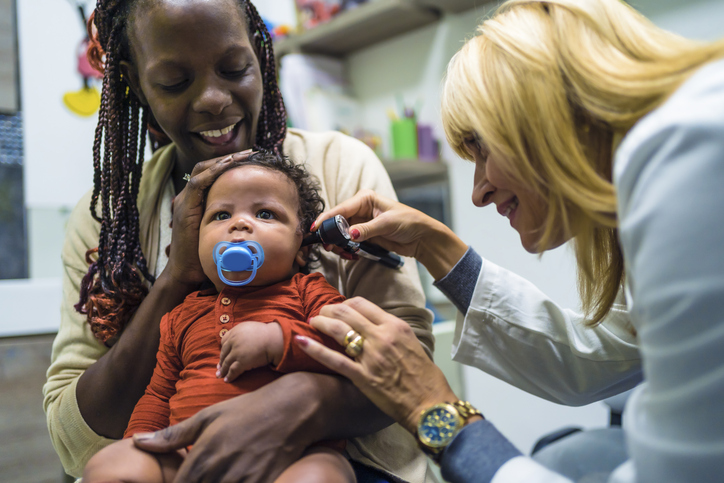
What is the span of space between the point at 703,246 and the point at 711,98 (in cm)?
16

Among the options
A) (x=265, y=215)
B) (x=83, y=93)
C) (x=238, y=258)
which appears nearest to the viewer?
(x=238, y=258)

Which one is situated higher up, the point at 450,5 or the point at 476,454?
the point at 450,5

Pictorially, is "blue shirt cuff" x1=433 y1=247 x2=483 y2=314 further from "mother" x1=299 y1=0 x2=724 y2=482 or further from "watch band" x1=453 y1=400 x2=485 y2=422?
"watch band" x1=453 y1=400 x2=485 y2=422

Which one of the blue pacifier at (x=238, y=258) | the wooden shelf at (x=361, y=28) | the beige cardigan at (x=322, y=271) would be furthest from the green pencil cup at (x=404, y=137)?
the blue pacifier at (x=238, y=258)

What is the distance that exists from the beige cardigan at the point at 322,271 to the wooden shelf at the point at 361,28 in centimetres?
122

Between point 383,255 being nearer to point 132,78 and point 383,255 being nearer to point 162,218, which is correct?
point 162,218

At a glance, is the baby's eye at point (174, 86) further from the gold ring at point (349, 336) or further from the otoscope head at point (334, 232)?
the gold ring at point (349, 336)

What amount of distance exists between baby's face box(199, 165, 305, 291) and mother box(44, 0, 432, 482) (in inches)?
1.9

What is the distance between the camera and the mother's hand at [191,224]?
967 mm

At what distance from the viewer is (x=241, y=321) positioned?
89 centimetres

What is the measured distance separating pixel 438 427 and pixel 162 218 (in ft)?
2.46

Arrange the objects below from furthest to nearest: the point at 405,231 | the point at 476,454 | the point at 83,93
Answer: the point at 83,93 → the point at 405,231 → the point at 476,454

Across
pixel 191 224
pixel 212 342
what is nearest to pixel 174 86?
pixel 191 224

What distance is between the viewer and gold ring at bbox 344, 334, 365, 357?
821 millimetres
